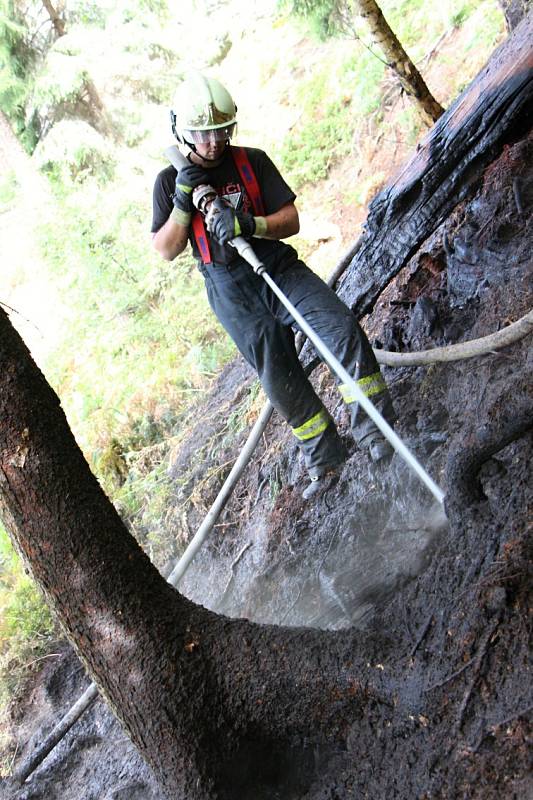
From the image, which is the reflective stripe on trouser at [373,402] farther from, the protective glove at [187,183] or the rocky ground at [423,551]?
the protective glove at [187,183]

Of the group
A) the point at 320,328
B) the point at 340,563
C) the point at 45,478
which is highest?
the point at 45,478

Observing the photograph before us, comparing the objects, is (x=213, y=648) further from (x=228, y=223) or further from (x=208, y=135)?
(x=208, y=135)

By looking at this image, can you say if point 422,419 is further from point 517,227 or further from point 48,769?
point 48,769

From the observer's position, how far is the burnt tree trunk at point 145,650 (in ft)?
7.52

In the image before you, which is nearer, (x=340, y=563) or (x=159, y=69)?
(x=340, y=563)

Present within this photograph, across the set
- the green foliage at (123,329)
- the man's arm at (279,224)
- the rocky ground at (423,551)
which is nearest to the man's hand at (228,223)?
the man's arm at (279,224)

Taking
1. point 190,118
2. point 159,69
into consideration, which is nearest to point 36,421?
point 190,118

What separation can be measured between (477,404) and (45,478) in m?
1.99

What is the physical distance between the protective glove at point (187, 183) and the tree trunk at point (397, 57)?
8.58ft

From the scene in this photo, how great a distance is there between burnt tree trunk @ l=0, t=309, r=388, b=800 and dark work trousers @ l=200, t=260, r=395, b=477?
4.95 ft

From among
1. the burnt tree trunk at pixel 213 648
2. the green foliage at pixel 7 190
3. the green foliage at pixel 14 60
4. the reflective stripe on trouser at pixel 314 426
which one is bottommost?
the reflective stripe on trouser at pixel 314 426

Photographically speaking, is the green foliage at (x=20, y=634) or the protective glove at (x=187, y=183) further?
the green foliage at (x=20, y=634)

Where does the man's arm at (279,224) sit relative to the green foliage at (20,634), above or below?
above

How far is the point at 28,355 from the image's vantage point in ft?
7.94
